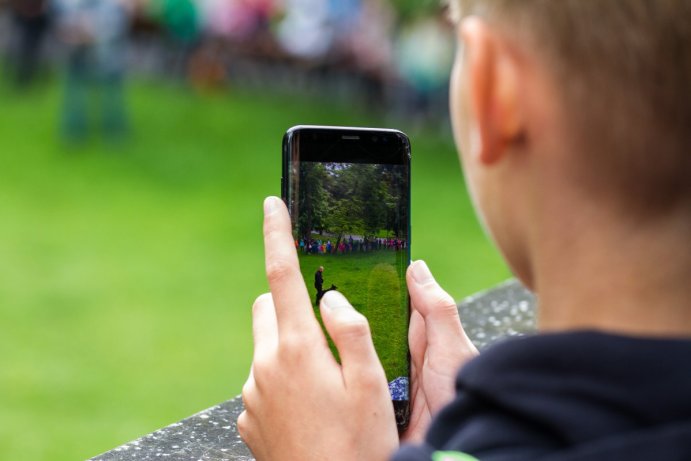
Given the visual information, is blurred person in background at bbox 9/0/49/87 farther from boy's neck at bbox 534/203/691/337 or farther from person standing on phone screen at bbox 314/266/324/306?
boy's neck at bbox 534/203/691/337

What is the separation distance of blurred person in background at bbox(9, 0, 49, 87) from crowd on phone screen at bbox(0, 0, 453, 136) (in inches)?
0.5

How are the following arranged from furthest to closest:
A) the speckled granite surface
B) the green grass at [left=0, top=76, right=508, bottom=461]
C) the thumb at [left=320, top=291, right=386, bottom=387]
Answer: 1. the green grass at [left=0, top=76, right=508, bottom=461]
2. the speckled granite surface
3. the thumb at [left=320, top=291, right=386, bottom=387]

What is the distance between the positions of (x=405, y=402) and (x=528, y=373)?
498 mm

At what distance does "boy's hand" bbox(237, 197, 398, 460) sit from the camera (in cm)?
98

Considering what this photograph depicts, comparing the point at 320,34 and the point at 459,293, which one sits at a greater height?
the point at 320,34

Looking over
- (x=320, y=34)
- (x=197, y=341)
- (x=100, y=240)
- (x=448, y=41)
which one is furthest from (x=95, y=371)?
(x=320, y=34)

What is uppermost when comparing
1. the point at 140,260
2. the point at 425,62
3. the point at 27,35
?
the point at 27,35

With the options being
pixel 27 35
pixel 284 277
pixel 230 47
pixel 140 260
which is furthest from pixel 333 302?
pixel 27 35

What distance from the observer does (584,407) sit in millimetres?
686

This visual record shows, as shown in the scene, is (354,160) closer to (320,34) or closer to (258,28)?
(320,34)

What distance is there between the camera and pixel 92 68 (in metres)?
9.70

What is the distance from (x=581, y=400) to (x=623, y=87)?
207 mm

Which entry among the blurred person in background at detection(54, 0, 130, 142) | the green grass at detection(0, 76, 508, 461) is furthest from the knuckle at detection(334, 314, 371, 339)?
the blurred person in background at detection(54, 0, 130, 142)

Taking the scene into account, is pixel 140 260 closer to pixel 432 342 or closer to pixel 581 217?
pixel 432 342
